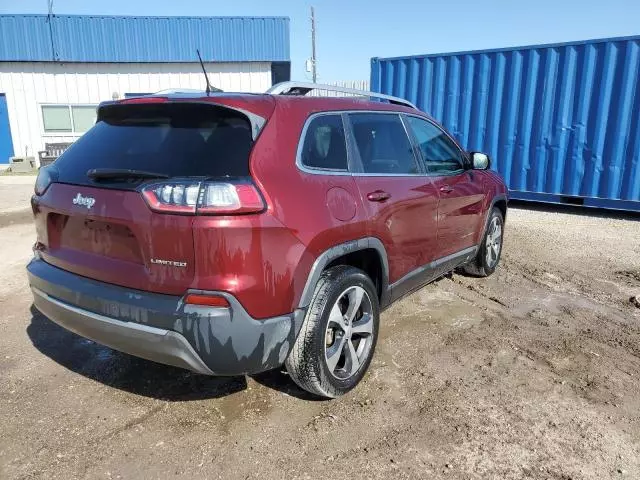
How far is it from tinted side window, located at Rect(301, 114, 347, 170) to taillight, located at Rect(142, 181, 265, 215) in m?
0.52

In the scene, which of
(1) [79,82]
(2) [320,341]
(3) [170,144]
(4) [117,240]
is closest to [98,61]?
(1) [79,82]

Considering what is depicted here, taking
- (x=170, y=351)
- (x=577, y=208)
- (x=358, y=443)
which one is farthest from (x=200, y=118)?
(x=577, y=208)

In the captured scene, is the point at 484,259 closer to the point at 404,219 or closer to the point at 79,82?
the point at 404,219

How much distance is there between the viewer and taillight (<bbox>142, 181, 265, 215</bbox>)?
7.49ft

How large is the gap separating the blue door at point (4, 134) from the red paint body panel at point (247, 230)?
18.1 meters

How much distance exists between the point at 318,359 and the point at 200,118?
141 centimetres

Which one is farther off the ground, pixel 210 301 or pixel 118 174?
pixel 118 174

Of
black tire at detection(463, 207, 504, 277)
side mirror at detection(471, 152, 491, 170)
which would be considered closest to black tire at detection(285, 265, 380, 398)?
side mirror at detection(471, 152, 491, 170)

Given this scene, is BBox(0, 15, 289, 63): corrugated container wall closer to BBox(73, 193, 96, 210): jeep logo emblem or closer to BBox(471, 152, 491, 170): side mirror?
BBox(471, 152, 491, 170): side mirror

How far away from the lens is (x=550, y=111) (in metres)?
8.80

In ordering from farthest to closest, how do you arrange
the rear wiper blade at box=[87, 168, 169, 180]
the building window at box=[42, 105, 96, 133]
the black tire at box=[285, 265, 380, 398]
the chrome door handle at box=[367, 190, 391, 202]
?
the building window at box=[42, 105, 96, 133], the chrome door handle at box=[367, 190, 391, 202], the black tire at box=[285, 265, 380, 398], the rear wiper blade at box=[87, 168, 169, 180]

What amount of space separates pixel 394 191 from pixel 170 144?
4.82 ft

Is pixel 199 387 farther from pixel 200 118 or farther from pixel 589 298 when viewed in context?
pixel 589 298

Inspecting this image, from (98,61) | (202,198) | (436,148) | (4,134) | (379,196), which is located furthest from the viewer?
(4,134)
